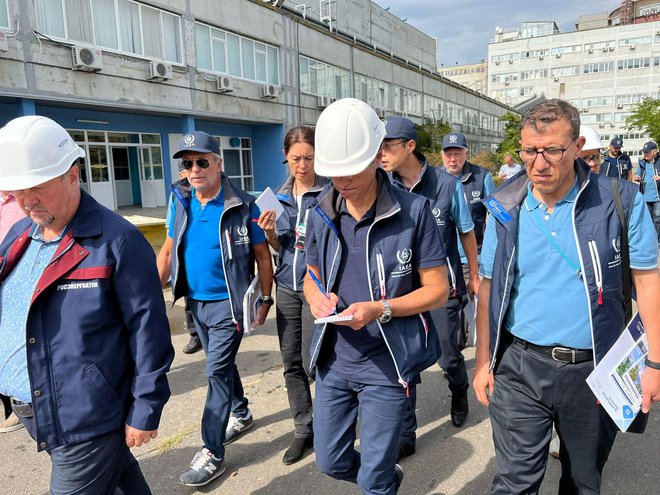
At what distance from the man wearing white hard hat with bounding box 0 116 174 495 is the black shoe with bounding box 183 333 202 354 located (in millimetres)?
3356

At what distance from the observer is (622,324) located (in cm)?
209

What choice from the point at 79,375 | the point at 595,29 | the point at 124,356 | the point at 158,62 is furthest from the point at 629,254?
the point at 595,29

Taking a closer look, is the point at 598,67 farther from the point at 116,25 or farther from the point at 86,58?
the point at 86,58

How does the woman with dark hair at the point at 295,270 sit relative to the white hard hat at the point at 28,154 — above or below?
below

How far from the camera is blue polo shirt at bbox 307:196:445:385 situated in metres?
2.24

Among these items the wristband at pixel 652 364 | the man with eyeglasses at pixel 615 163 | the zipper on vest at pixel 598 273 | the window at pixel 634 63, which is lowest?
the wristband at pixel 652 364

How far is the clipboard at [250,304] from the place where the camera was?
127 inches

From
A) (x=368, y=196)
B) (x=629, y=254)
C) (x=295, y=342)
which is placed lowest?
(x=295, y=342)

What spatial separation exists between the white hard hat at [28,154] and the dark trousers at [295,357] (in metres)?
1.91

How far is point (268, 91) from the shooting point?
22469mm

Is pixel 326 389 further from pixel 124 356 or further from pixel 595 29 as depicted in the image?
pixel 595 29

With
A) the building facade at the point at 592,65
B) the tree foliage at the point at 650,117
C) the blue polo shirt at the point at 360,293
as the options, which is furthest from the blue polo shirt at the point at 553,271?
the building facade at the point at 592,65

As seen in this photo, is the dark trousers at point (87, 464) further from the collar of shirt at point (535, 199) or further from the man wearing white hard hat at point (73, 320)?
the collar of shirt at point (535, 199)

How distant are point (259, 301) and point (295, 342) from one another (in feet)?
1.29
